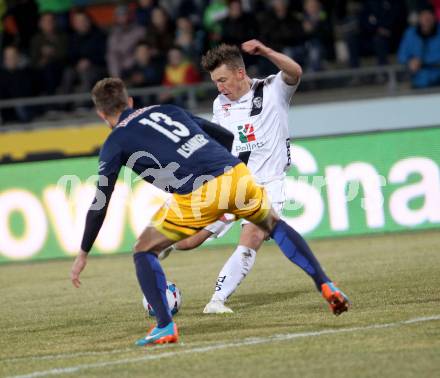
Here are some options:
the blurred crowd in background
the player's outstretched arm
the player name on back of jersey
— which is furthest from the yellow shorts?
the blurred crowd in background

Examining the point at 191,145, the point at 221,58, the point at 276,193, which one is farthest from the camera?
the point at 276,193

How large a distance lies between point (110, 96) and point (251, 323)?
6.85ft

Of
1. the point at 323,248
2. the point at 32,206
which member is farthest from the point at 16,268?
the point at 323,248

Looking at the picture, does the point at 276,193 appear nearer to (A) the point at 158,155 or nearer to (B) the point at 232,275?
(B) the point at 232,275

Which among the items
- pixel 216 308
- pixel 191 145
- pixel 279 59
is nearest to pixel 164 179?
pixel 191 145

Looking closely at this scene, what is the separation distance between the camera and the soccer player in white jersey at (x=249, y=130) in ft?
30.8

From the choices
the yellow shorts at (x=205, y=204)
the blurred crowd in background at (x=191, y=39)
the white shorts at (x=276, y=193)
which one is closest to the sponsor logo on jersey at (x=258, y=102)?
→ the white shorts at (x=276, y=193)

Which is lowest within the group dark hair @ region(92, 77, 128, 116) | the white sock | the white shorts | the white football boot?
the white football boot

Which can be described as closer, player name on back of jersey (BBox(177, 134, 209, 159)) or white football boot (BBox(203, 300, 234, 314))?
player name on back of jersey (BBox(177, 134, 209, 159))

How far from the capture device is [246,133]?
988cm

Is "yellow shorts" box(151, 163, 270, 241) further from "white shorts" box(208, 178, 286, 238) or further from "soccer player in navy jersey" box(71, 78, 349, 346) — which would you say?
"white shorts" box(208, 178, 286, 238)

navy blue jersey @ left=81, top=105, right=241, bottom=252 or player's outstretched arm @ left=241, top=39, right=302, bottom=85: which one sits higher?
player's outstretched arm @ left=241, top=39, right=302, bottom=85

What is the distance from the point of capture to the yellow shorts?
789cm

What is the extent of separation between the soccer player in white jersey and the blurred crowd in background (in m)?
8.32
